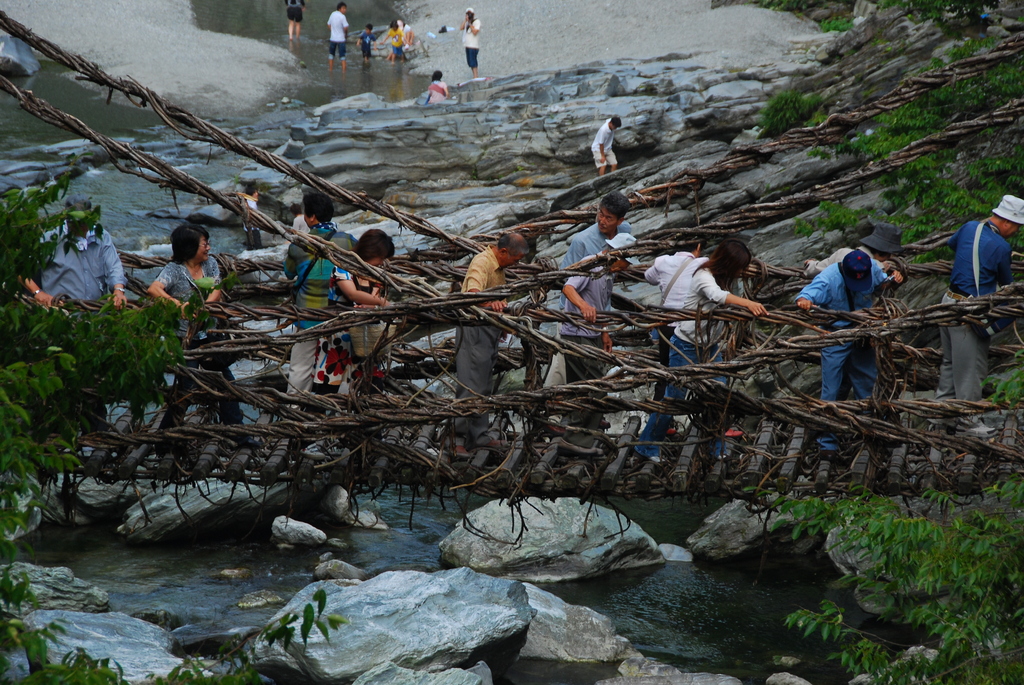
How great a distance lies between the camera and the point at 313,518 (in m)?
7.79

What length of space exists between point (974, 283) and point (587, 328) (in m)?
2.13

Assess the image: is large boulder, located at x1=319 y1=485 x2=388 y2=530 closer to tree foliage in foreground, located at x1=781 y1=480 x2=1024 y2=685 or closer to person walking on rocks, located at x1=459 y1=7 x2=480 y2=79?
tree foliage in foreground, located at x1=781 y1=480 x2=1024 y2=685

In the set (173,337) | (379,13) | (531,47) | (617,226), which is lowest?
(173,337)

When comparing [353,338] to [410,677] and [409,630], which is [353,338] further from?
[410,677]

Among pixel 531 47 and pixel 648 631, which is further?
pixel 531 47

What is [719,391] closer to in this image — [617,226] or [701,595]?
[617,226]

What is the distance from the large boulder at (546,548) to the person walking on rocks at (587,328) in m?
1.92

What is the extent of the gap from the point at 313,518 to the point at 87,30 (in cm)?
1960

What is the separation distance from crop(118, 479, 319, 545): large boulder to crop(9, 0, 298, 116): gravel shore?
13753 millimetres

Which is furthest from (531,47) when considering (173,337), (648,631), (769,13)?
(173,337)

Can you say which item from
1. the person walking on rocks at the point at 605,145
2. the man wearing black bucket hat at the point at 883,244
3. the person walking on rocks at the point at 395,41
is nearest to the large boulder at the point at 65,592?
the man wearing black bucket hat at the point at 883,244

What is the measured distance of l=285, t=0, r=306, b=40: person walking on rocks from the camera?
25.0 m

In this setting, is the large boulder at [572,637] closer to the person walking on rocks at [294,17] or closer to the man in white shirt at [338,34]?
the man in white shirt at [338,34]

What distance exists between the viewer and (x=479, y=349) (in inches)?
200
